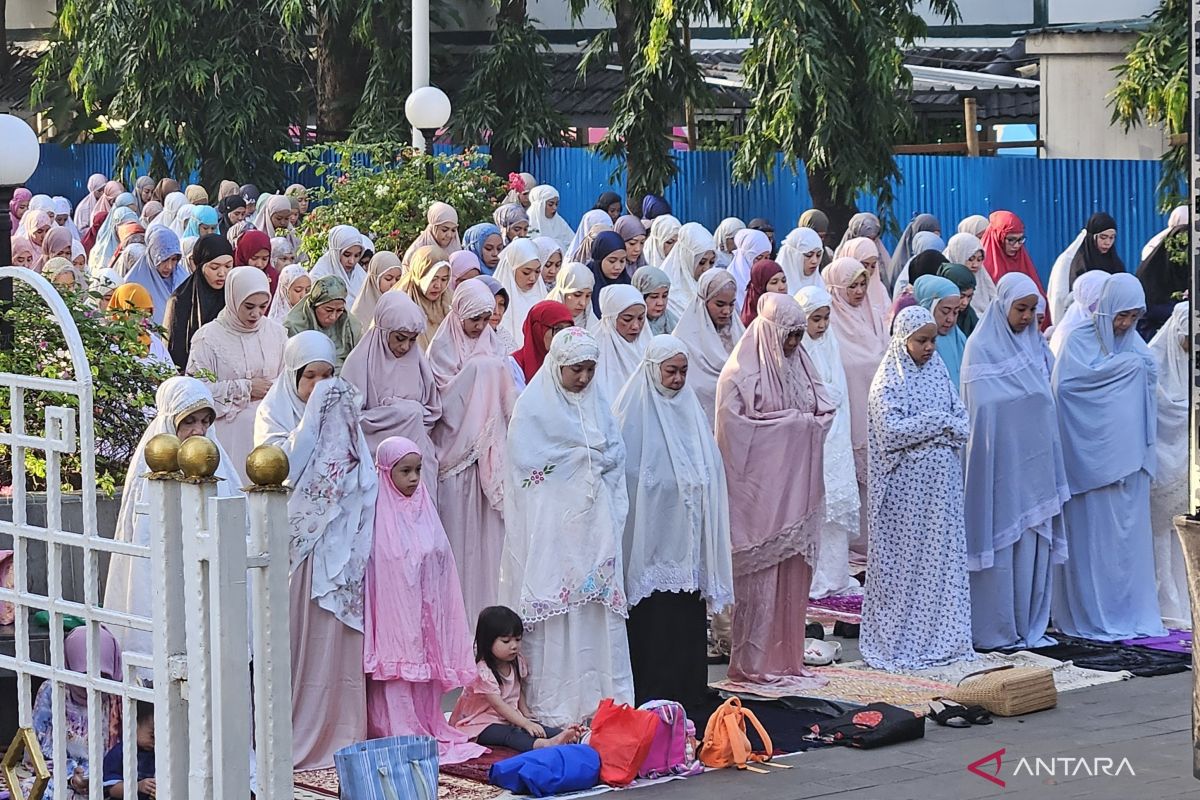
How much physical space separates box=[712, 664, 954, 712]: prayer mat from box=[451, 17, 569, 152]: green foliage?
44.6 feet

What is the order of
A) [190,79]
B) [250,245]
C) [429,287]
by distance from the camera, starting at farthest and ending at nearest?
[190,79], [250,245], [429,287]

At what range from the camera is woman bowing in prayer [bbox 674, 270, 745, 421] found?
33.7 feet

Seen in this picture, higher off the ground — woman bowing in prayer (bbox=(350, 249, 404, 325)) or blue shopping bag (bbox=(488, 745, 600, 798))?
woman bowing in prayer (bbox=(350, 249, 404, 325))

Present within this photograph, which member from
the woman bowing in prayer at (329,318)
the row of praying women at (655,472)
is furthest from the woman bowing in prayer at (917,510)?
the woman bowing in prayer at (329,318)

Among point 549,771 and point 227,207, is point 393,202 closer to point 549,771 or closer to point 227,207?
point 227,207

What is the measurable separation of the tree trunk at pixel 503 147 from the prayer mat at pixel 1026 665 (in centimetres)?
1349

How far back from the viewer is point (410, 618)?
780cm

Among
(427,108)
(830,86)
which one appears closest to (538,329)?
(427,108)

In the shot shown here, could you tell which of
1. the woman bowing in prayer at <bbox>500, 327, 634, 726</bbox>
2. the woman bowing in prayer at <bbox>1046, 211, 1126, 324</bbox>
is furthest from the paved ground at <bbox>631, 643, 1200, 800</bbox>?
the woman bowing in prayer at <bbox>1046, 211, 1126, 324</bbox>

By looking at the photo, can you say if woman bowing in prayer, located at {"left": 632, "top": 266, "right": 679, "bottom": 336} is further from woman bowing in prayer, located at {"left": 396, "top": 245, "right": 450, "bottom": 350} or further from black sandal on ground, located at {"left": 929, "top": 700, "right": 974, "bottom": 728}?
black sandal on ground, located at {"left": 929, "top": 700, "right": 974, "bottom": 728}

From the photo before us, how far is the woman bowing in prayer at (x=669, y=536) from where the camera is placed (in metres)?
8.50

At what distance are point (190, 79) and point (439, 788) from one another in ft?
55.0

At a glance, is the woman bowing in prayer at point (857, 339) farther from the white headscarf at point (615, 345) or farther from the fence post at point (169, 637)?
the fence post at point (169, 637)

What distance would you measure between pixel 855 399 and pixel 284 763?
22.9 ft
